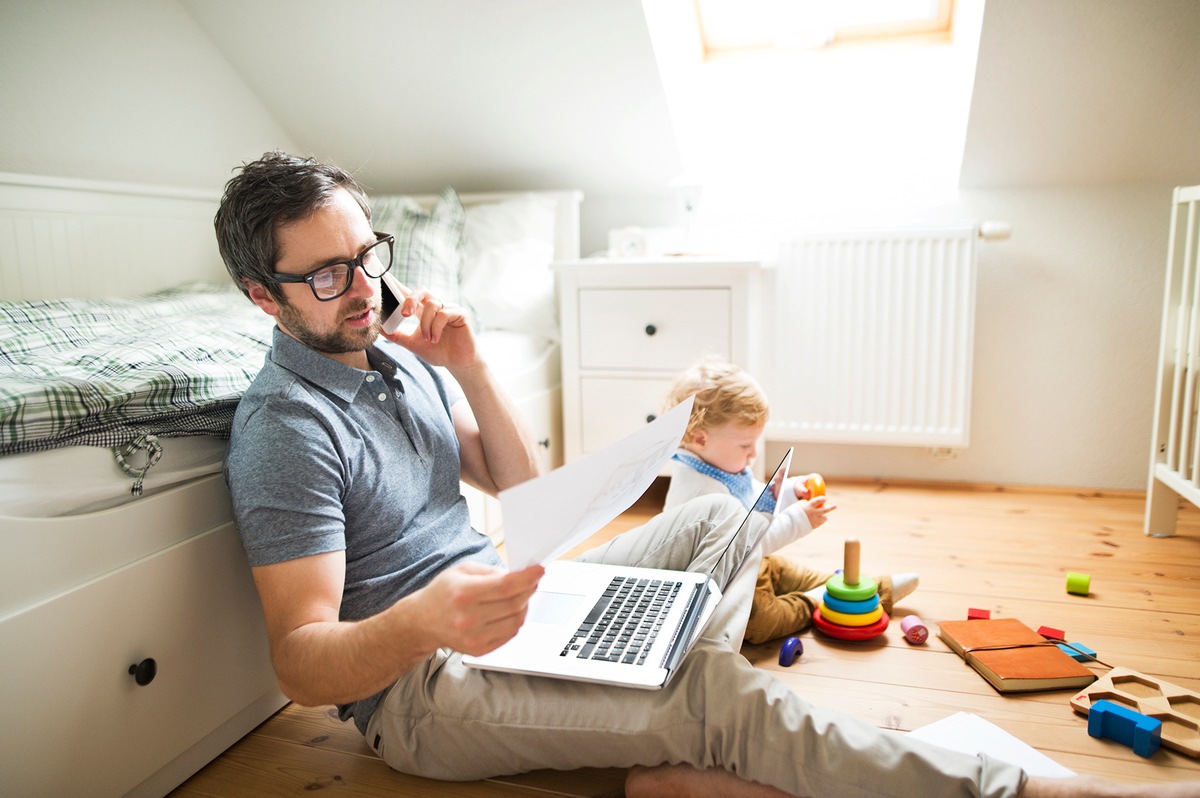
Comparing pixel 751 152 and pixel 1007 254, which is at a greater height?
pixel 751 152

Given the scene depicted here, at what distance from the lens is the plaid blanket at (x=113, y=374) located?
3.22ft

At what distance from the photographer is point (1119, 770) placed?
1105 millimetres

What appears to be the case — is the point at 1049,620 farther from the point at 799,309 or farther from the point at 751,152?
the point at 751,152

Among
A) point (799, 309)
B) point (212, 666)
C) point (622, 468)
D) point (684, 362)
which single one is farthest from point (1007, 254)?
point (212, 666)

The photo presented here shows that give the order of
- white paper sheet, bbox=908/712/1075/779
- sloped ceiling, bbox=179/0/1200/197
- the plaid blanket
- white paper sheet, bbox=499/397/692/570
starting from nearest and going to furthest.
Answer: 1. white paper sheet, bbox=499/397/692/570
2. the plaid blanket
3. white paper sheet, bbox=908/712/1075/779
4. sloped ceiling, bbox=179/0/1200/197

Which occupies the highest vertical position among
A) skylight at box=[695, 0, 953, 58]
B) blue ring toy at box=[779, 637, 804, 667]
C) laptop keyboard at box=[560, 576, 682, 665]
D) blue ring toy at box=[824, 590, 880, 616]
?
skylight at box=[695, 0, 953, 58]

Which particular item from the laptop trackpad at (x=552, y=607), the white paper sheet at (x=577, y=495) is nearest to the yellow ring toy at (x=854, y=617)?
the laptop trackpad at (x=552, y=607)

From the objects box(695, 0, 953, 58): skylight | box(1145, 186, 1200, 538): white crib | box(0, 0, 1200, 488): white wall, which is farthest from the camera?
box(695, 0, 953, 58): skylight

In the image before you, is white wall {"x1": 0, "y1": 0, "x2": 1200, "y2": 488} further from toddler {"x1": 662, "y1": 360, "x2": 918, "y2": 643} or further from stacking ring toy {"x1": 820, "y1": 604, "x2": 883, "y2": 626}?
stacking ring toy {"x1": 820, "y1": 604, "x2": 883, "y2": 626}

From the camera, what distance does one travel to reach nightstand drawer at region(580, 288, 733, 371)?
7.18ft

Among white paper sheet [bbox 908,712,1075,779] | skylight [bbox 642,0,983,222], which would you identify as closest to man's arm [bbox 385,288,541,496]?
white paper sheet [bbox 908,712,1075,779]

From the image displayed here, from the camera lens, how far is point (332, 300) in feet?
3.45

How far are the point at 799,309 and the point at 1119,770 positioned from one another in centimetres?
150

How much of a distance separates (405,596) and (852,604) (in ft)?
2.68
